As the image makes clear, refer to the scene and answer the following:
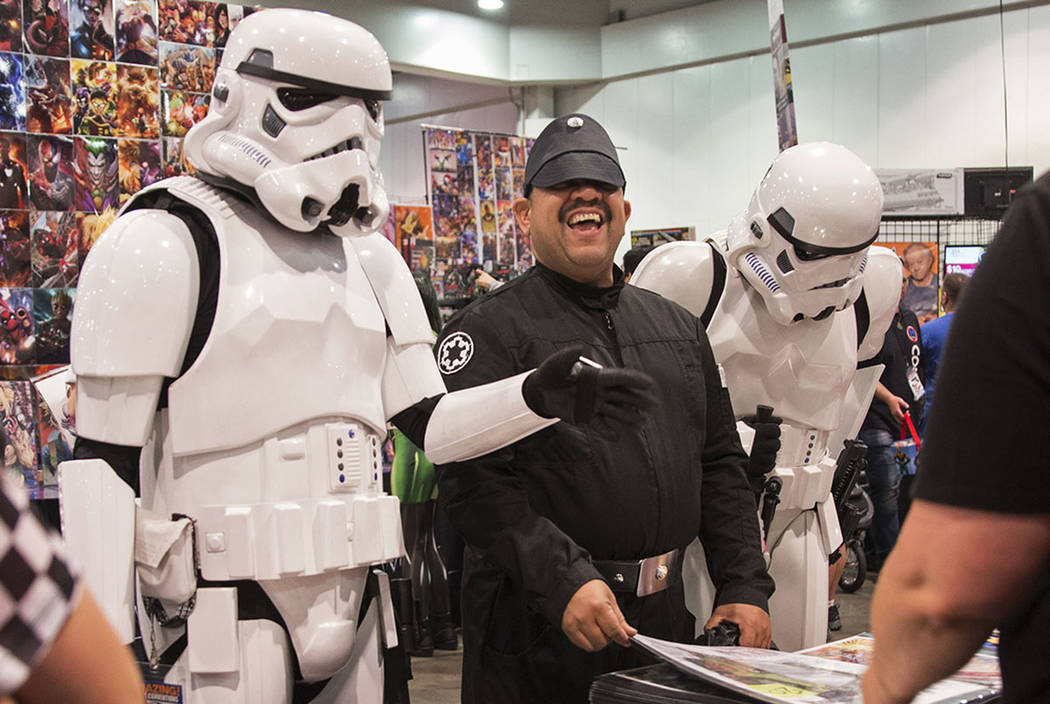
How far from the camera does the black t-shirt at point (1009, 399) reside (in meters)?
0.73

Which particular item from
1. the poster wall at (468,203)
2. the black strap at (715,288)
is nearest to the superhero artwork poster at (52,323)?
the black strap at (715,288)

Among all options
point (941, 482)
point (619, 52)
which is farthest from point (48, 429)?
point (619, 52)

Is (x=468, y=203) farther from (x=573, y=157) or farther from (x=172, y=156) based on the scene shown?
(x=573, y=157)

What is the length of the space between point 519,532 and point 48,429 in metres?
1.93

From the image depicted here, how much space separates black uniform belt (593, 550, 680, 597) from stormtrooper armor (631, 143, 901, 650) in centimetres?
63

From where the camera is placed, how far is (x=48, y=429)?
10.4 feet

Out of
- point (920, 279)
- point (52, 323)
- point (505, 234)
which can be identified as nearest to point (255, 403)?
point (52, 323)

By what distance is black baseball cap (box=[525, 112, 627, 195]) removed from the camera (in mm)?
2133

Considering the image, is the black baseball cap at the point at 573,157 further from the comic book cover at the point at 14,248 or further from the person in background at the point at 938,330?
the person in background at the point at 938,330

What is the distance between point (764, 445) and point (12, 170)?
237cm

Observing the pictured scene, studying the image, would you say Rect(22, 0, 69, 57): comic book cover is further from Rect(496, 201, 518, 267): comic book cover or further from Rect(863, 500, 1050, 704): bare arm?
Rect(496, 201, 518, 267): comic book cover

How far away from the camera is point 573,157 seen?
2.14 m

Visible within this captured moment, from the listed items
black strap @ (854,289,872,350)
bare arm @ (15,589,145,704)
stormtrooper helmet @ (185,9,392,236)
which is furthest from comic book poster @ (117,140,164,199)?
bare arm @ (15,589,145,704)

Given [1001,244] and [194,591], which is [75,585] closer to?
[1001,244]
